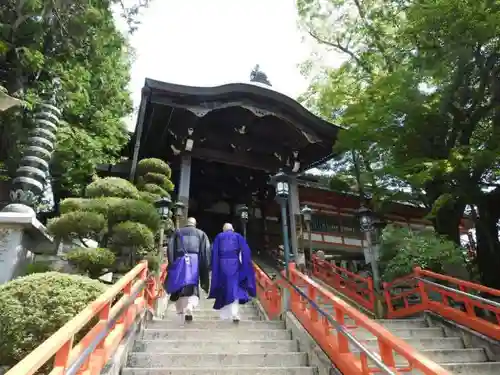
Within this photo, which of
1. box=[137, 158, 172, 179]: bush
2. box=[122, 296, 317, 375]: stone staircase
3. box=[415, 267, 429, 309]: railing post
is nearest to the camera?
box=[122, 296, 317, 375]: stone staircase

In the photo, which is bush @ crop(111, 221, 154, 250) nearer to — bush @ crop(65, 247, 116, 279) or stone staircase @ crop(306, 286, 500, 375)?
bush @ crop(65, 247, 116, 279)

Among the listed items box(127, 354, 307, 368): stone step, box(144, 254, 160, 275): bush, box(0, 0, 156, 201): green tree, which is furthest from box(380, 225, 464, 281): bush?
box(0, 0, 156, 201): green tree

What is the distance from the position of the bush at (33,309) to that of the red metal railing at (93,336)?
289mm

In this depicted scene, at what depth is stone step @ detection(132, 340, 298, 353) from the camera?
500 centimetres

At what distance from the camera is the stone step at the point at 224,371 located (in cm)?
417

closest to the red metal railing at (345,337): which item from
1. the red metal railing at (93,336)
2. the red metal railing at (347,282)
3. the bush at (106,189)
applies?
the red metal railing at (347,282)

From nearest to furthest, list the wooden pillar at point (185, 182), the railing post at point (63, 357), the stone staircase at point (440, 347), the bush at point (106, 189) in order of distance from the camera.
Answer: the railing post at point (63, 357) < the stone staircase at point (440, 347) < the bush at point (106, 189) < the wooden pillar at point (185, 182)

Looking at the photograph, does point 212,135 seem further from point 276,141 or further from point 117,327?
point 117,327

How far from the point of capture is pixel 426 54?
398 inches

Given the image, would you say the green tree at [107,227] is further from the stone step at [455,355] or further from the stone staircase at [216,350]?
the stone step at [455,355]

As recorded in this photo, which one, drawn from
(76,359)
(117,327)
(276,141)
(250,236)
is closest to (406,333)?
(117,327)

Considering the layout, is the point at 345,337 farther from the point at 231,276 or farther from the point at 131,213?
the point at 131,213

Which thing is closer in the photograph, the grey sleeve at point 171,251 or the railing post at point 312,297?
the railing post at point 312,297

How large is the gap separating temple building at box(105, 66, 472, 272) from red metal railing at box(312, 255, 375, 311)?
1.17 metres
